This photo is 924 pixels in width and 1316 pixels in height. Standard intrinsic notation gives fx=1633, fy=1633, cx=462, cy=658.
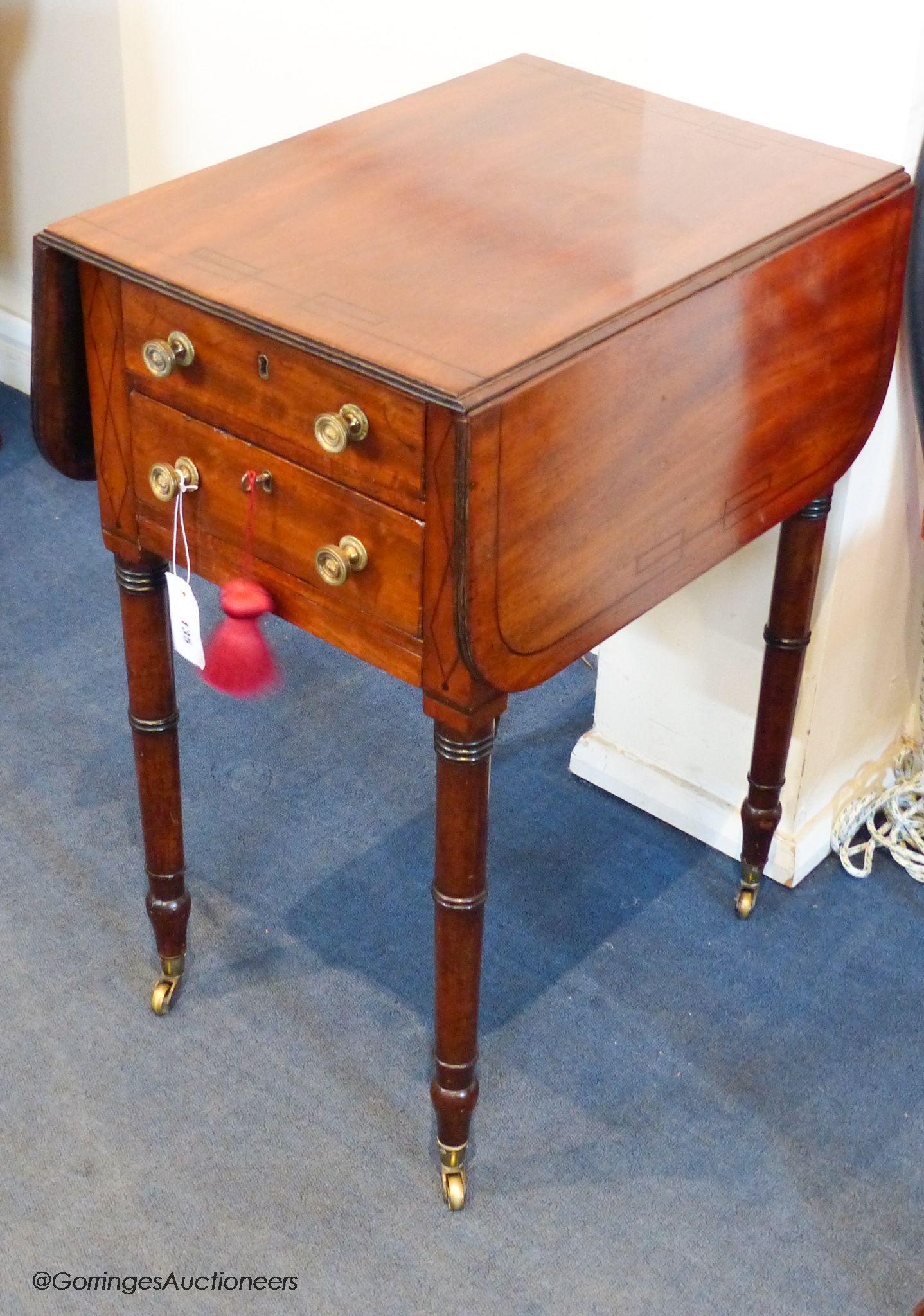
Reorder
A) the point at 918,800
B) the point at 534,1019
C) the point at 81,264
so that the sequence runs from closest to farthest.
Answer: the point at 81,264, the point at 534,1019, the point at 918,800

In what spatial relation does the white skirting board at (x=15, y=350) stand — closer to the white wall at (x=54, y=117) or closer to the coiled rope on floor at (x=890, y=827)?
the white wall at (x=54, y=117)

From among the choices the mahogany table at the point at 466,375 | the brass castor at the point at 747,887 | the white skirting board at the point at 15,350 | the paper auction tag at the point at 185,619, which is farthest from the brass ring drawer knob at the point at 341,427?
the white skirting board at the point at 15,350

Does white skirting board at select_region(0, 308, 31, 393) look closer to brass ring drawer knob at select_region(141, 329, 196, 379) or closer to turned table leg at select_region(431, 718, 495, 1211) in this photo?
brass ring drawer knob at select_region(141, 329, 196, 379)

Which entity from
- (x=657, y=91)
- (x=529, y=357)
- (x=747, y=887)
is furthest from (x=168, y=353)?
(x=747, y=887)

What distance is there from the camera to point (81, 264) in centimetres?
142

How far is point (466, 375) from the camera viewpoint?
47.0 inches

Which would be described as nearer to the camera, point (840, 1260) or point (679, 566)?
point (679, 566)

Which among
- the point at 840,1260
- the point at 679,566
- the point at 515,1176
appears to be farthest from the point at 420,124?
the point at 840,1260

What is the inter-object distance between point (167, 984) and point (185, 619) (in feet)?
1.80

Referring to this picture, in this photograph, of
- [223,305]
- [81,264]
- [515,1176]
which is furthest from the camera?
[515,1176]

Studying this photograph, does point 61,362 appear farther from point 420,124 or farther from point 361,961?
point 361,961

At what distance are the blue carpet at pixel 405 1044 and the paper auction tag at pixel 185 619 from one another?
54 centimetres

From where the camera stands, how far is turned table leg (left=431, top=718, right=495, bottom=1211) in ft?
4.57

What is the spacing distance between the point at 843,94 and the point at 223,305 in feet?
2.32
